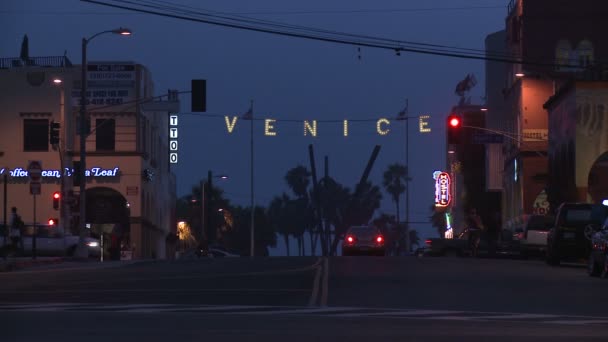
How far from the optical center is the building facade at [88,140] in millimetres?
71750

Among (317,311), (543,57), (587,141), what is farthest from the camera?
(543,57)

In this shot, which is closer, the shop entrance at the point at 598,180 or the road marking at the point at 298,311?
the road marking at the point at 298,311

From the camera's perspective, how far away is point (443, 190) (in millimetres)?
115000

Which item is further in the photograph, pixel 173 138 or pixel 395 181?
pixel 395 181

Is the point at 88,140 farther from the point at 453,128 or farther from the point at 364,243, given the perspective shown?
the point at 453,128

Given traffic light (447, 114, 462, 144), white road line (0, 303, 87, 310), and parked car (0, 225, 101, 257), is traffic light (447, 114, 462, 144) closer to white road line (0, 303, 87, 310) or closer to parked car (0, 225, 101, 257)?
parked car (0, 225, 101, 257)

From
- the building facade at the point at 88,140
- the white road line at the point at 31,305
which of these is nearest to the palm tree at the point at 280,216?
the building facade at the point at 88,140

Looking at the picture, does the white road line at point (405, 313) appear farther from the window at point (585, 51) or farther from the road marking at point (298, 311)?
the window at point (585, 51)

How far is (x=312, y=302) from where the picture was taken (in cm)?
2042

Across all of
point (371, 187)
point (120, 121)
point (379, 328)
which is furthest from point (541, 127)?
point (371, 187)

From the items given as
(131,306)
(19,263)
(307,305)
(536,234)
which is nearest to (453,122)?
(536,234)

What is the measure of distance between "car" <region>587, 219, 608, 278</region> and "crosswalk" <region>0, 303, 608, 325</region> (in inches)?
470

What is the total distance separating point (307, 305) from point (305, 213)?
13357 centimetres

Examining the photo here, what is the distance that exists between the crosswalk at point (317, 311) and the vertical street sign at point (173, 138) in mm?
67435
